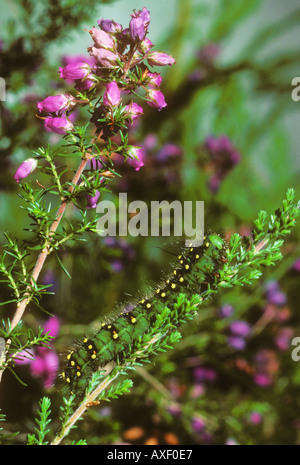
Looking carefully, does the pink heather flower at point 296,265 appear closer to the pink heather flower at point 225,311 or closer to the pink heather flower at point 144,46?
the pink heather flower at point 225,311

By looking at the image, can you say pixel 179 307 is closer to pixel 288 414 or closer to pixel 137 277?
pixel 137 277

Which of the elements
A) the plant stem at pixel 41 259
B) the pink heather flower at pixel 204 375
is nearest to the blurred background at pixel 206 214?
the pink heather flower at pixel 204 375

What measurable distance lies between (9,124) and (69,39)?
0.11 meters

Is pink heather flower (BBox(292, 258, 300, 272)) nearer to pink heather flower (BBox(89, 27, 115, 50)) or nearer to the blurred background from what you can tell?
the blurred background

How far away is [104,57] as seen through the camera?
0.21 metres

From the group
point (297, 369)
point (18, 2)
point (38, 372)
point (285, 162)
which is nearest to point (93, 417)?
point (38, 372)

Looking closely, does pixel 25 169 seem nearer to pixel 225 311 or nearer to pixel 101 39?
pixel 101 39

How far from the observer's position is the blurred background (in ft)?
1.40

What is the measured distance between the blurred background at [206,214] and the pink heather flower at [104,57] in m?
0.16

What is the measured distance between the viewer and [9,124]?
1.40ft

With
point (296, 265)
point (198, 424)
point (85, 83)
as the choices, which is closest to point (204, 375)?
point (198, 424)

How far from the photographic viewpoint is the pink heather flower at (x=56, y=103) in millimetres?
218

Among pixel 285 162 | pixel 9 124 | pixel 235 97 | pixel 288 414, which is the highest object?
pixel 235 97

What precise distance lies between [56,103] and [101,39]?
0.04 meters
